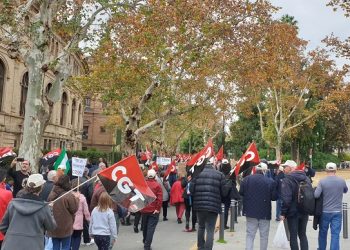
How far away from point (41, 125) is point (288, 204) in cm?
832

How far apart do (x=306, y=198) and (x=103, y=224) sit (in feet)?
12.2

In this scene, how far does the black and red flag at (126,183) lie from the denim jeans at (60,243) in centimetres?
124

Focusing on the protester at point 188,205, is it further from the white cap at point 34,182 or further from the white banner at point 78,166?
the white cap at point 34,182

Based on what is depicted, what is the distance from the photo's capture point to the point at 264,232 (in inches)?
331

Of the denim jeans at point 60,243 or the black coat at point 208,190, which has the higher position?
the black coat at point 208,190

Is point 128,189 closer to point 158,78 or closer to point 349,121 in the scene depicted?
point 158,78

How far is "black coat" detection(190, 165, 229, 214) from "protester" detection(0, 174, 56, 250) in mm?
3653

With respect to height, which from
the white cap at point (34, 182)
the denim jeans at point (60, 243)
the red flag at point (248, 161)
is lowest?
the denim jeans at point (60, 243)

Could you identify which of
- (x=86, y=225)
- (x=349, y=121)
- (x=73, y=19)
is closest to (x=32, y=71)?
(x=73, y=19)

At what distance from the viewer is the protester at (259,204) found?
27.2 feet

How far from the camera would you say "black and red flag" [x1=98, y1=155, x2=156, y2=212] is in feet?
21.8

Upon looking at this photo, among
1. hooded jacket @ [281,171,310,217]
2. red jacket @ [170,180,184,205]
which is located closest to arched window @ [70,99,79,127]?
red jacket @ [170,180,184,205]

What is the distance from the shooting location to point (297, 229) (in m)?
8.45

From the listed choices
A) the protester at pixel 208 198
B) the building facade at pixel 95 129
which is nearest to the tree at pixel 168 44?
the protester at pixel 208 198
